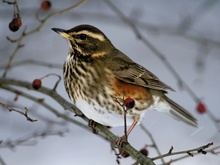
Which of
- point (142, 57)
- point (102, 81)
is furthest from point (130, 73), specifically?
point (142, 57)

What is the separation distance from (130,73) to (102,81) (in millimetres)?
295

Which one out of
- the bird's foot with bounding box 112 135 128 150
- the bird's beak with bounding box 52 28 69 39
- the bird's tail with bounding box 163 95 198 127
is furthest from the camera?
the bird's tail with bounding box 163 95 198 127

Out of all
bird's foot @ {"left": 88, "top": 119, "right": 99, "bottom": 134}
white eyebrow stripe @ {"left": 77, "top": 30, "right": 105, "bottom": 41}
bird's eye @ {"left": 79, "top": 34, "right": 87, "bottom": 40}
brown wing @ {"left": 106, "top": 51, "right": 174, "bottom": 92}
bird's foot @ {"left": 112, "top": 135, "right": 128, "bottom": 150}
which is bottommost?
bird's foot @ {"left": 112, "top": 135, "right": 128, "bottom": 150}

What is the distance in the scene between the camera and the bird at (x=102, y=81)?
3.22 meters

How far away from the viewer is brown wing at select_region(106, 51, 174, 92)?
3.41 meters

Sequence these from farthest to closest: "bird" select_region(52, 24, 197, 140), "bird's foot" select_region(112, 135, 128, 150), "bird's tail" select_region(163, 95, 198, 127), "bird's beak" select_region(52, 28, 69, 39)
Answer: "bird's tail" select_region(163, 95, 198, 127)
"bird" select_region(52, 24, 197, 140)
"bird's beak" select_region(52, 28, 69, 39)
"bird's foot" select_region(112, 135, 128, 150)

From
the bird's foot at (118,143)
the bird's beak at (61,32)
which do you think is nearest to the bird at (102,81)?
the bird's beak at (61,32)

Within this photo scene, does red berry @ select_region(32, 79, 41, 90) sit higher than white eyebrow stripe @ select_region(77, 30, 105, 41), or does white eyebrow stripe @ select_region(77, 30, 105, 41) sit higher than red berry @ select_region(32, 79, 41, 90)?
white eyebrow stripe @ select_region(77, 30, 105, 41)

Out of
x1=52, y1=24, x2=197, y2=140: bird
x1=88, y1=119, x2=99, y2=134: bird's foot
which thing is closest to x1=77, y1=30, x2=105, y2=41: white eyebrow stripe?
x1=52, y1=24, x2=197, y2=140: bird

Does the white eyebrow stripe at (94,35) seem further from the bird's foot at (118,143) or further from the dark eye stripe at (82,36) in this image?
the bird's foot at (118,143)

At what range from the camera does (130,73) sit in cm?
350

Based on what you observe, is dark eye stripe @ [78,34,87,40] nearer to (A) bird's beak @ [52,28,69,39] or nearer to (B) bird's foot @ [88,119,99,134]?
(A) bird's beak @ [52,28,69,39]

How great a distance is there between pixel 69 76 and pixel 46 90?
0.62 ft

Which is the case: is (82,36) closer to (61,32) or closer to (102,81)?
(61,32)
